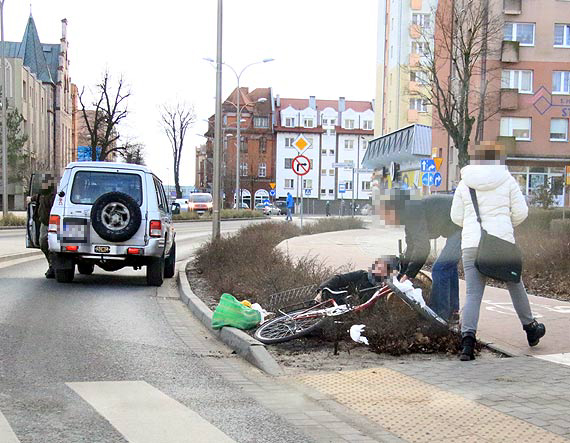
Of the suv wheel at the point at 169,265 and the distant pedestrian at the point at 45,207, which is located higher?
the distant pedestrian at the point at 45,207

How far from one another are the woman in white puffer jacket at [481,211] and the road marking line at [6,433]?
387cm

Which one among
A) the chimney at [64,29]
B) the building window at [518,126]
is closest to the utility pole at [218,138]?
the building window at [518,126]

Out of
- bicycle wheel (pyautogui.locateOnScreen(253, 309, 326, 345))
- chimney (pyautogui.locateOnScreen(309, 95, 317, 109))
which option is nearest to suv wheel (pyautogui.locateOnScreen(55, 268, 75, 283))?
bicycle wheel (pyautogui.locateOnScreen(253, 309, 326, 345))

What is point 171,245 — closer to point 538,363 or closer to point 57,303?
point 57,303

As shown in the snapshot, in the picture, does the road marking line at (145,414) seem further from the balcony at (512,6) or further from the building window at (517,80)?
the balcony at (512,6)

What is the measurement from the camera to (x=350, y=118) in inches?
3984

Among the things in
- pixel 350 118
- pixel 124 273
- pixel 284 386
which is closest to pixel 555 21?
pixel 124 273

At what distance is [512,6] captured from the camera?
4356cm

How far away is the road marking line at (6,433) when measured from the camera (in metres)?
4.38

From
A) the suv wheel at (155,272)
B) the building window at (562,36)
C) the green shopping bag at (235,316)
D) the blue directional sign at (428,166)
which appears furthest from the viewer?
the building window at (562,36)

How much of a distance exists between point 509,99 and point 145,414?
A: 42.2m

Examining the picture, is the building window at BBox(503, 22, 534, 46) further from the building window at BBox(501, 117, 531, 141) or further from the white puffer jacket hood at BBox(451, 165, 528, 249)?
the white puffer jacket hood at BBox(451, 165, 528, 249)

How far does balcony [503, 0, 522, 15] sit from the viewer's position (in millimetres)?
43369

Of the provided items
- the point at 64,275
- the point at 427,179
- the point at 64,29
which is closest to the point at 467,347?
the point at 64,275
